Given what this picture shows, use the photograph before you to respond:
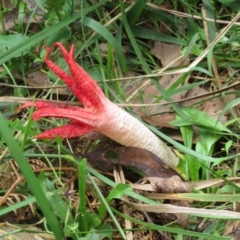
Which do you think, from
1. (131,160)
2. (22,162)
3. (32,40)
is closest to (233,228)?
(131,160)

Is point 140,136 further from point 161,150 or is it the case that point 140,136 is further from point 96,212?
point 96,212

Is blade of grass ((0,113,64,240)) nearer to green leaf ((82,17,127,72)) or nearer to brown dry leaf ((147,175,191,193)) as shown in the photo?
brown dry leaf ((147,175,191,193))

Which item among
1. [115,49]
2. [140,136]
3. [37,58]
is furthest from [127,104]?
[37,58]

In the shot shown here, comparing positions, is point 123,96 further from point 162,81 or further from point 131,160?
point 131,160

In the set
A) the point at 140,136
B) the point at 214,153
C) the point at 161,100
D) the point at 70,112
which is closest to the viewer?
the point at 70,112

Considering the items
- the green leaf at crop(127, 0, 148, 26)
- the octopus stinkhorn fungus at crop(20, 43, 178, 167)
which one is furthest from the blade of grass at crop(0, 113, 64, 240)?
the green leaf at crop(127, 0, 148, 26)

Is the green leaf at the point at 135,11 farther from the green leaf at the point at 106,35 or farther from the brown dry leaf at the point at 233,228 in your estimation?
the brown dry leaf at the point at 233,228
